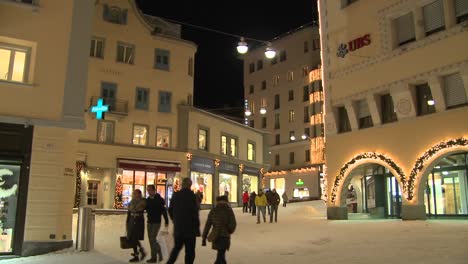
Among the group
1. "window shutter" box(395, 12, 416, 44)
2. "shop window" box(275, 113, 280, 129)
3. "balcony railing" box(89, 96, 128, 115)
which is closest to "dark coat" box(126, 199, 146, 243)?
"window shutter" box(395, 12, 416, 44)

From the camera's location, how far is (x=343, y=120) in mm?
27141

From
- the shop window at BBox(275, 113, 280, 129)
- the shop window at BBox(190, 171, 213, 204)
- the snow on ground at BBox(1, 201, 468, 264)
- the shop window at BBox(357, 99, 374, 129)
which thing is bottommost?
the snow on ground at BBox(1, 201, 468, 264)

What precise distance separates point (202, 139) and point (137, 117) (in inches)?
240

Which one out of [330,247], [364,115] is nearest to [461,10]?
[364,115]

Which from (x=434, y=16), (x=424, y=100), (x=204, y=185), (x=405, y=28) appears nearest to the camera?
(x=434, y=16)

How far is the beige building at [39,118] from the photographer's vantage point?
13.6 metres

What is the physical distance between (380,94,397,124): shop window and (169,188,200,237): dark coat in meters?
16.8

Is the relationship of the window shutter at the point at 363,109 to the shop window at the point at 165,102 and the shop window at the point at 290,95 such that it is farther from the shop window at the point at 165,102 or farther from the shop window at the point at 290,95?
the shop window at the point at 290,95

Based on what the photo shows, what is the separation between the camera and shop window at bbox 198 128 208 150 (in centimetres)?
3950

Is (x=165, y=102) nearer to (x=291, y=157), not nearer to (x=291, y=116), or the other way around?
(x=291, y=116)

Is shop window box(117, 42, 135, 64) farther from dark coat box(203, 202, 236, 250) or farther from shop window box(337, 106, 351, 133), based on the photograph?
dark coat box(203, 202, 236, 250)

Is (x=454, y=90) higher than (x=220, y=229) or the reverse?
higher

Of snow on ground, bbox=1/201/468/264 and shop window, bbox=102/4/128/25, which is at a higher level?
shop window, bbox=102/4/128/25

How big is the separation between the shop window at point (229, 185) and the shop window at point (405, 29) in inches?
884
